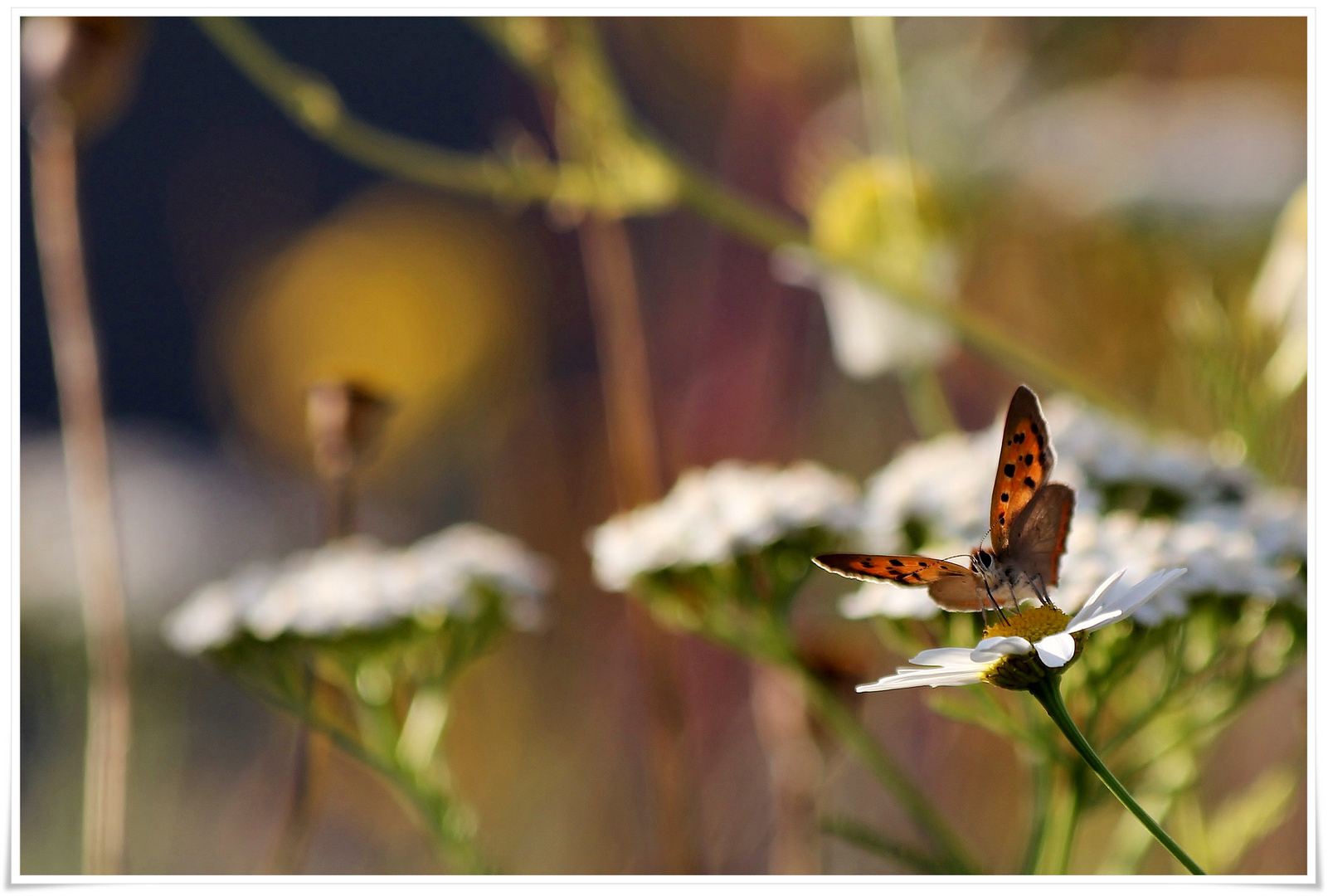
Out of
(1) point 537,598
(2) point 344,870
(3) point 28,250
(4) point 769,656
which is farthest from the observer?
(2) point 344,870

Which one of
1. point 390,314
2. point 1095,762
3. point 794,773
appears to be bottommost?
point 794,773

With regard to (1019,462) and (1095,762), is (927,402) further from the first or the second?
(1095,762)

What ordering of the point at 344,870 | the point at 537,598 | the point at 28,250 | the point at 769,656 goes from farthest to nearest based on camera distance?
the point at 344,870
the point at 28,250
the point at 537,598
the point at 769,656

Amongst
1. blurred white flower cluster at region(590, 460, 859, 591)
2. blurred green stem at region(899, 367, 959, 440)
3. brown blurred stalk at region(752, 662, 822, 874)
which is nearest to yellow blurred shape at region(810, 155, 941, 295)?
blurred green stem at region(899, 367, 959, 440)

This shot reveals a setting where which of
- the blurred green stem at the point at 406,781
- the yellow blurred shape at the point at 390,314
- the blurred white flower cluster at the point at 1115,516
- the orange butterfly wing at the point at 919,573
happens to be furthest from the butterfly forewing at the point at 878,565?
the yellow blurred shape at the point at 390,314

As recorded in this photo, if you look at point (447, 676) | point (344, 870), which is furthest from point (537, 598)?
point (344, 870)

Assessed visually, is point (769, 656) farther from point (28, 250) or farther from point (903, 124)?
point (28, 250)

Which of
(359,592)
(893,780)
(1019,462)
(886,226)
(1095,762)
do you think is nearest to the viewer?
(1095,762)

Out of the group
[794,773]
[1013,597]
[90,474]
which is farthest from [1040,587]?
[90,474]
